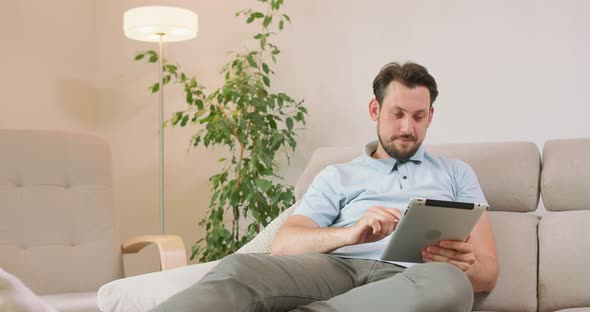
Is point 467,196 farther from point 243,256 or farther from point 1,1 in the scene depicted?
point 1,1

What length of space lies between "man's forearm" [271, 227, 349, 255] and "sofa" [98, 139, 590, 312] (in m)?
0.10

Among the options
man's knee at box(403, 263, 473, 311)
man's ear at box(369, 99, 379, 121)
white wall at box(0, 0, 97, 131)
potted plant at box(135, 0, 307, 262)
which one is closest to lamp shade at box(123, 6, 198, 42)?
potted plant at box(135, 0, 307, 262)

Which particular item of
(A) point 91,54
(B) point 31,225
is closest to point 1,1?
(A) point 91,54

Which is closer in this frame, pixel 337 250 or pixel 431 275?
pixel 431 275

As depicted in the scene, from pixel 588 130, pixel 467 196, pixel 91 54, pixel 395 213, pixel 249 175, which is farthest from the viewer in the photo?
pixel 91 54

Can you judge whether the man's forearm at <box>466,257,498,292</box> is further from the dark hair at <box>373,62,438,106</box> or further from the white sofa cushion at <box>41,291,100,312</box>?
the white sofa cushion at <box>41,291,100,312</box>

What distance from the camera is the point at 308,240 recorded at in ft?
6.61

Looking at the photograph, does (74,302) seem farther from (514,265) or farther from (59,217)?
(514,265)

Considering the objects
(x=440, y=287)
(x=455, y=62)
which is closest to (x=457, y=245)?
(x=440, y=287)

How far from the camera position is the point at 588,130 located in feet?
9.26

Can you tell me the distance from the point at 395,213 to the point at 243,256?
0.39 meters

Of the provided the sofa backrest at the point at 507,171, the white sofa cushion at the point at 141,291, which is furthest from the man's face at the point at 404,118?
the white sofa cushion at the point at 141,291

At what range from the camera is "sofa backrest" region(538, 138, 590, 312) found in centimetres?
201

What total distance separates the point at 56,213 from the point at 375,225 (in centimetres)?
134
